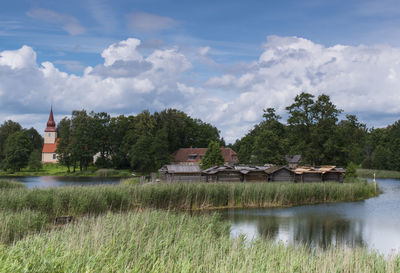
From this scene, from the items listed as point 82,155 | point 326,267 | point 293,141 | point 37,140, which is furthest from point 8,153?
point 326,267

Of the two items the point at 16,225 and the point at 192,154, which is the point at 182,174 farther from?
the point at 192,154

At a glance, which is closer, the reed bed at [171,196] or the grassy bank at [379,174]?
→ the reed bed at [171,196]

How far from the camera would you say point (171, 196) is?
22359 mm

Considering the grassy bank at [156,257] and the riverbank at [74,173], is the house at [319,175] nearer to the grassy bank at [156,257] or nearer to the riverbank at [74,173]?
the grassy bank at [156,257]

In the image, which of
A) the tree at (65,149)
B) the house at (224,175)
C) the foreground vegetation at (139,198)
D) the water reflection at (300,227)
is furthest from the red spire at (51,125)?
the water reflection at (300,227)

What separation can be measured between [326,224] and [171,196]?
8223 millimetres

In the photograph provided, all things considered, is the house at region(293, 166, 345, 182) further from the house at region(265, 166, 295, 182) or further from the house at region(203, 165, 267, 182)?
the house at region(203, 165, 267, 182)

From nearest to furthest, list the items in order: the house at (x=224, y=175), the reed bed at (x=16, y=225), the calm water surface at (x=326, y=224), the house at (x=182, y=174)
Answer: the reed bed at (x=16, y=225) → the calm water surface at (x=326, y=224) → the house at (x=224, y=175) → the house at (x=182, y=174)

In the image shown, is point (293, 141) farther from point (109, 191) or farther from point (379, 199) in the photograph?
point (109, 191)

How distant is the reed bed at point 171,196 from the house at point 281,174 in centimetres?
580

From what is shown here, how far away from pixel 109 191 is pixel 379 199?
2236 cm

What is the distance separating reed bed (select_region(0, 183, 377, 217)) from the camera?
1728cm

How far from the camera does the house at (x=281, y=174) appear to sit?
36.1m

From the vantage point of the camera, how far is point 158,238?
9055mm
